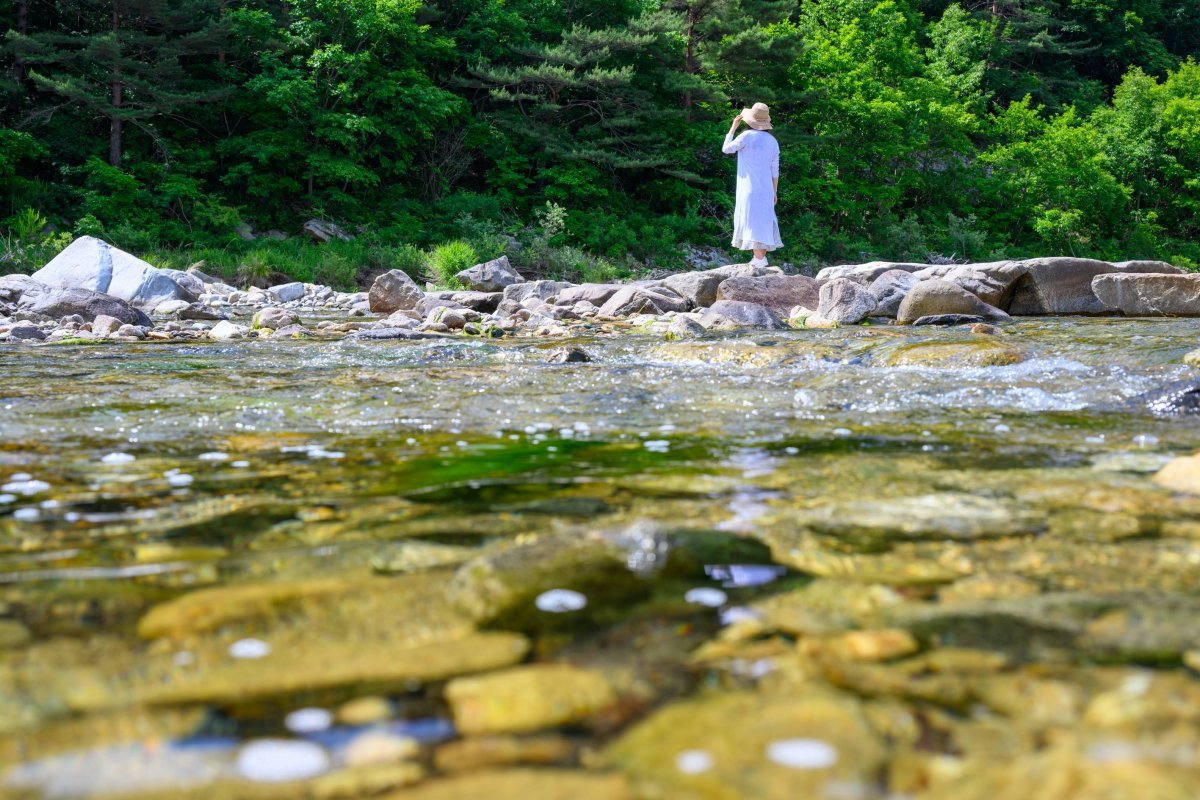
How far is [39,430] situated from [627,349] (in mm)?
4346

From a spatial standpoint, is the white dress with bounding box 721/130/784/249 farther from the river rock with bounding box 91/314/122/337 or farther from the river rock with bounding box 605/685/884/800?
the river rock with bounding box 605/685/884/800

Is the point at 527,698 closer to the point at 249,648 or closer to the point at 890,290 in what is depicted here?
the point at 249,648

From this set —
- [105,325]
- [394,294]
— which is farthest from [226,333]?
[394,294]

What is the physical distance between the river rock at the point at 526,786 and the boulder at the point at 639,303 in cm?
962

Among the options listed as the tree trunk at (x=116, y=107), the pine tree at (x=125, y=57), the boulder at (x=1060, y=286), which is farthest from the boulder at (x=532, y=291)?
the tree trunk at (x=116, y=107)

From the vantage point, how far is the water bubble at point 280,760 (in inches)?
41.9

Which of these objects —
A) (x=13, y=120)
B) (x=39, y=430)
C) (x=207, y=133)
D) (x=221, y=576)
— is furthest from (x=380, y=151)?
(x=221, y=576)

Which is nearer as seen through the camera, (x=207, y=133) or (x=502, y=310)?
(x=502, y=310)

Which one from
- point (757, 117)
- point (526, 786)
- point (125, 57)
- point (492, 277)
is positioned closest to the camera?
point (526, 786)

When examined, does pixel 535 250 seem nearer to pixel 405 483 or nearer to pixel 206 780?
pixel 405 483

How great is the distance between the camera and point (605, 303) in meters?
11.3

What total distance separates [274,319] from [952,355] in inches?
290

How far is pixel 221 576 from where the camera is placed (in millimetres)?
1782

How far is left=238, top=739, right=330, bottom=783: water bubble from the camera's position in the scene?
1.06 m
